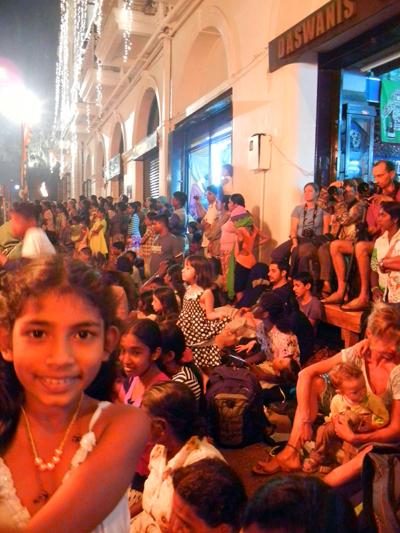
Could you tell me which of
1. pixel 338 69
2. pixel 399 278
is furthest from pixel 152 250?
pixel 399 278

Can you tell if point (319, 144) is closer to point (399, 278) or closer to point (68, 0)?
point (399, 278)

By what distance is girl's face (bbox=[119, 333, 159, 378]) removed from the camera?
318 centimetres

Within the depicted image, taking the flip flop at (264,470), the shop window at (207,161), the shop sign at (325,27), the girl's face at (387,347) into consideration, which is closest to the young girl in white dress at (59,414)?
the girl's face at (387,347)

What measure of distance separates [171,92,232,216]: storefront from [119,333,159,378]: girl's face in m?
6.82

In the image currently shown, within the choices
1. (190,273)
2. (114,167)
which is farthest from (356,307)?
(114,167)

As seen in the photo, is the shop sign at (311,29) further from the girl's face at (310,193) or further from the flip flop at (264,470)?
the flip flop at (264,470)

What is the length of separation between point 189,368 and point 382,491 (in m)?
1.79

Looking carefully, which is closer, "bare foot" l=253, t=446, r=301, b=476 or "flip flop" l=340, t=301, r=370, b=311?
"bare foot" l=253, t=446, r=301, b=476

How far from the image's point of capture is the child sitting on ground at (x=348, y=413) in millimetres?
3152

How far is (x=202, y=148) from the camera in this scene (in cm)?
1129

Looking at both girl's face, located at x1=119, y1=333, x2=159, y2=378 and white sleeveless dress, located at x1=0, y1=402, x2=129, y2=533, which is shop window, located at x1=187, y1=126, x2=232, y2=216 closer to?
girl's face, located at x1=119, y1=333, x2=159, y2=378

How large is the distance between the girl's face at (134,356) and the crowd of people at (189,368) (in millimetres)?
11

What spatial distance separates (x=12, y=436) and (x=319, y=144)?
256 inches

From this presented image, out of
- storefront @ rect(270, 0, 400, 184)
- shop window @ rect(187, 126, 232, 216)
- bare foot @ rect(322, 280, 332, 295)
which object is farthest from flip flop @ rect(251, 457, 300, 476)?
shop window @ rect(187, 126, 232, 216)
